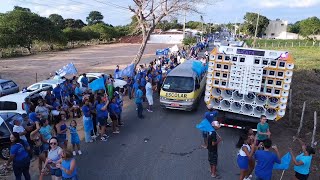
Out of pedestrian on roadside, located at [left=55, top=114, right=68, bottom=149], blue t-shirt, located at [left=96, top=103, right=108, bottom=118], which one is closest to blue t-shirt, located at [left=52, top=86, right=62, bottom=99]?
blue t-shirt, located at [left=96, top=103, right=108, bottom=118]

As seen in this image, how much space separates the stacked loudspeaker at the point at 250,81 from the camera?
10.7 m

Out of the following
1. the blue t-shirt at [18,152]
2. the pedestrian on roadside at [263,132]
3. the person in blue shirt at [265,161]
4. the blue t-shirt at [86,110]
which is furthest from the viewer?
the blue t-shirt at [86,110]

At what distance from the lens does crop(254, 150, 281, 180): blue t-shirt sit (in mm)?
6465

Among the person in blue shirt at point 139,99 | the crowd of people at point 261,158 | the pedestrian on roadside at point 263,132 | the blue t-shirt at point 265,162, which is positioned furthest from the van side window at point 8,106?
the blue t-shirt at point 265,162

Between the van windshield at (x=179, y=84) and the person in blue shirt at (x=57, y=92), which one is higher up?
the van windshield at (x=179, y=84)

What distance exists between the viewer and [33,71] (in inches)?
1209

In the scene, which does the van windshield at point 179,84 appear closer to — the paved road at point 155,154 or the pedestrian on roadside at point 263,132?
the paved road at point 155,154

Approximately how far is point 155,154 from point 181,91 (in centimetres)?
488

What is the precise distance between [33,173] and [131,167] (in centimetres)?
269

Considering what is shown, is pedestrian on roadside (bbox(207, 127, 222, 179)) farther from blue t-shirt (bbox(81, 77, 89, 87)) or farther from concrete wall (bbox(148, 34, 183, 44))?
concrete wall (bbox(148, 34, 183, 44))

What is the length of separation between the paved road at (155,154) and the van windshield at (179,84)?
1.52 m

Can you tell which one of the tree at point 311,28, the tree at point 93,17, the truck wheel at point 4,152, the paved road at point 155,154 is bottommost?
the paved road at point 155,154

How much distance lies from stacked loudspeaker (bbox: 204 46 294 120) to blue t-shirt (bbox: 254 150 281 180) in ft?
15.4

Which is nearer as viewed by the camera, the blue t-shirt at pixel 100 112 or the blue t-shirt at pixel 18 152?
the blue t-shirt at pixel 18 152
